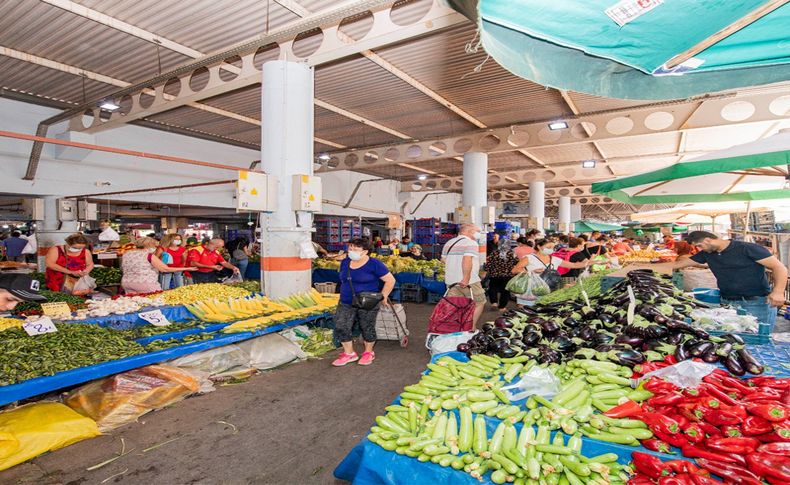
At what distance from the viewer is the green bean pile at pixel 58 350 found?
10.8ft

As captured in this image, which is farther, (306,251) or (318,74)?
(318,74)

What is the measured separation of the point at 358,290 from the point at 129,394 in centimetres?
267

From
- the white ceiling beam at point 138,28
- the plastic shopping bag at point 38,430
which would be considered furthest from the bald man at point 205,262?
the plastic shopping bag at point 38,430

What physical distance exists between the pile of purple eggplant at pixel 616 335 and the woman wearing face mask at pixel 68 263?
6.53 m

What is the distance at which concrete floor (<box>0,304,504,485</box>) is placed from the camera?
299cm

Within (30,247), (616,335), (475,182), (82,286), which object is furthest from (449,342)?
(30,247)

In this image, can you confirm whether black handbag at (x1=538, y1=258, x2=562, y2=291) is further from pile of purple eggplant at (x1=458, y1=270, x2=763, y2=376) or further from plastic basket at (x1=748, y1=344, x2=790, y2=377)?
plastic basket at (x1=748, y1=344, x2=790, y2=377)

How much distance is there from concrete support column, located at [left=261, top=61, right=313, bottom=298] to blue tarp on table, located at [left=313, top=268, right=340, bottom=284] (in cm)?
480

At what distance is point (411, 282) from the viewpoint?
10.9 m

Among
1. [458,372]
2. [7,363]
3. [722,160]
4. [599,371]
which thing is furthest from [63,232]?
[722,160]

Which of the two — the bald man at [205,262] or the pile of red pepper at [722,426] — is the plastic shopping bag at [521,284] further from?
the bald man at [205,262]

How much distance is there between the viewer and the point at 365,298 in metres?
5.25

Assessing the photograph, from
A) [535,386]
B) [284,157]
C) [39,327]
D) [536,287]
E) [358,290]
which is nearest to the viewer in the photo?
[535,386]

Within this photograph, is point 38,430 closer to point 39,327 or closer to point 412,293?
point 39,327
